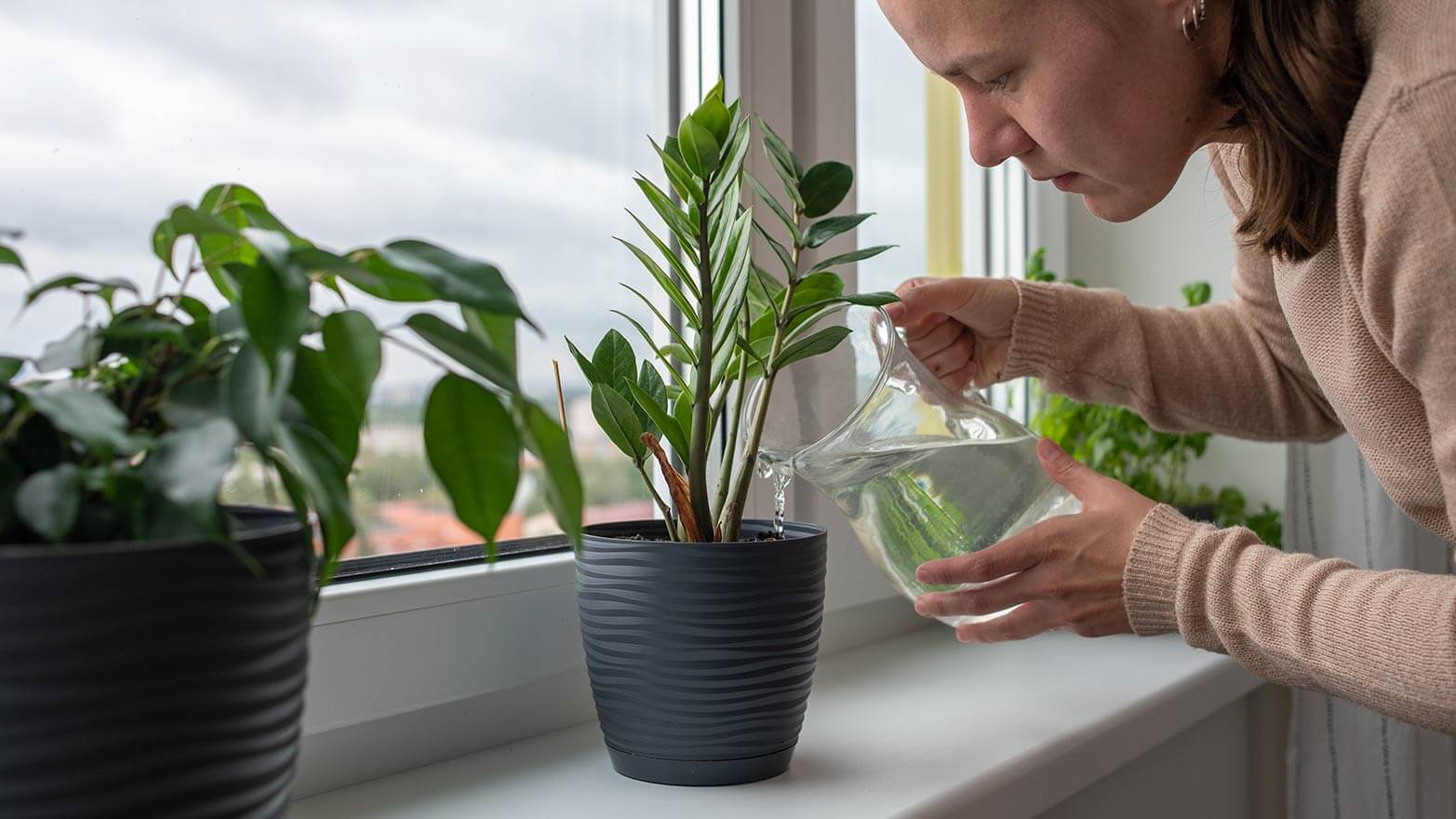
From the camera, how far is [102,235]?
0.65 m

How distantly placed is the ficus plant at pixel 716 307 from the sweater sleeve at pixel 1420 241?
0.95 feet

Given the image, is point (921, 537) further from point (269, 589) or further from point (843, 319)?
point (269, 589)

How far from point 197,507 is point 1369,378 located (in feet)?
2.68

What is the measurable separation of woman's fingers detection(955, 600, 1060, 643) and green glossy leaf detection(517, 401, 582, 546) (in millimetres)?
521

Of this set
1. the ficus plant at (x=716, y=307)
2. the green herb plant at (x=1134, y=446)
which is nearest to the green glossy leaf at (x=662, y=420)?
the ficus plant at (x=716, y=307)

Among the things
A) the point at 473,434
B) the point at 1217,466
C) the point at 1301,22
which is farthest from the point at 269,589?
the point at 1217,466

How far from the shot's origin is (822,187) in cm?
72

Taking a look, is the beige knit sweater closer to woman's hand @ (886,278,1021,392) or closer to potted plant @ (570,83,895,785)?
woman's hand @ (886,278,1021,392)

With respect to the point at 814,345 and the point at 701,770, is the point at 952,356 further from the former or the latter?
the point at 701,770

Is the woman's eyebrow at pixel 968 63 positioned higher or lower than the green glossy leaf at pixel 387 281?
higher

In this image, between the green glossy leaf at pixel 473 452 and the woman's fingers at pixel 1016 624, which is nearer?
the green glossy leaf at pixel 473 452

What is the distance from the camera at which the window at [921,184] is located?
132 cm

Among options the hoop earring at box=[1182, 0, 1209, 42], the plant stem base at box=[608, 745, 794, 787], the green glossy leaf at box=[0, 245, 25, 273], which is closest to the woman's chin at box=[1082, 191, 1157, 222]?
the hoop earring at box=[1182, 0, 1209, 42]

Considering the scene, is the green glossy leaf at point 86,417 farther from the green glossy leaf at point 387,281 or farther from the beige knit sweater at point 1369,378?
the beige knit sweater at point 1369,378
